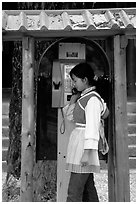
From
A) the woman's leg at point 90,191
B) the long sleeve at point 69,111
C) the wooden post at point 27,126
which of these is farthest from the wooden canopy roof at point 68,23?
the woman's leg at point 90,191

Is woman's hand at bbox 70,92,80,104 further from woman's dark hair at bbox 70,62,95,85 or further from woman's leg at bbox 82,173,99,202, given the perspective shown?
woman's leg at bbox 82,173,99,202

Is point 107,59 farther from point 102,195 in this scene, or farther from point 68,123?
Result: point 102,195

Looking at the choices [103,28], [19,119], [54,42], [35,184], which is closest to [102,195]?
[35,184]

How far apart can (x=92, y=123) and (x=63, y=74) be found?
100cm

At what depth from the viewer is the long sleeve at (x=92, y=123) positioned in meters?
3.28

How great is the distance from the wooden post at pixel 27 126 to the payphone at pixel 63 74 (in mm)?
479

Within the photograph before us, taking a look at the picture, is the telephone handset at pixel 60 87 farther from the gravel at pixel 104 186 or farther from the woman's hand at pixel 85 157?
the gravel at pixel 104 186

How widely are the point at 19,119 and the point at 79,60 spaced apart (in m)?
1.43

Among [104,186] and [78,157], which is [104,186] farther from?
[78,157]

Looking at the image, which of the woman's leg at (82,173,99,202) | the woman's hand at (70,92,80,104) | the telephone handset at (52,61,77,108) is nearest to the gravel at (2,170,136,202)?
the woman's leg at (82,173,99,202)

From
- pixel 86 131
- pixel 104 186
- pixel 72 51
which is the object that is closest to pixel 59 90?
pixel 72 51

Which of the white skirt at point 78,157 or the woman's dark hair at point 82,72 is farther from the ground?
the woman's dark hair at point 82,72

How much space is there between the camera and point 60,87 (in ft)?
13.5

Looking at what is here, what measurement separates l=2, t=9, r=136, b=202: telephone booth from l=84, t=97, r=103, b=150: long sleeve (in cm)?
35
